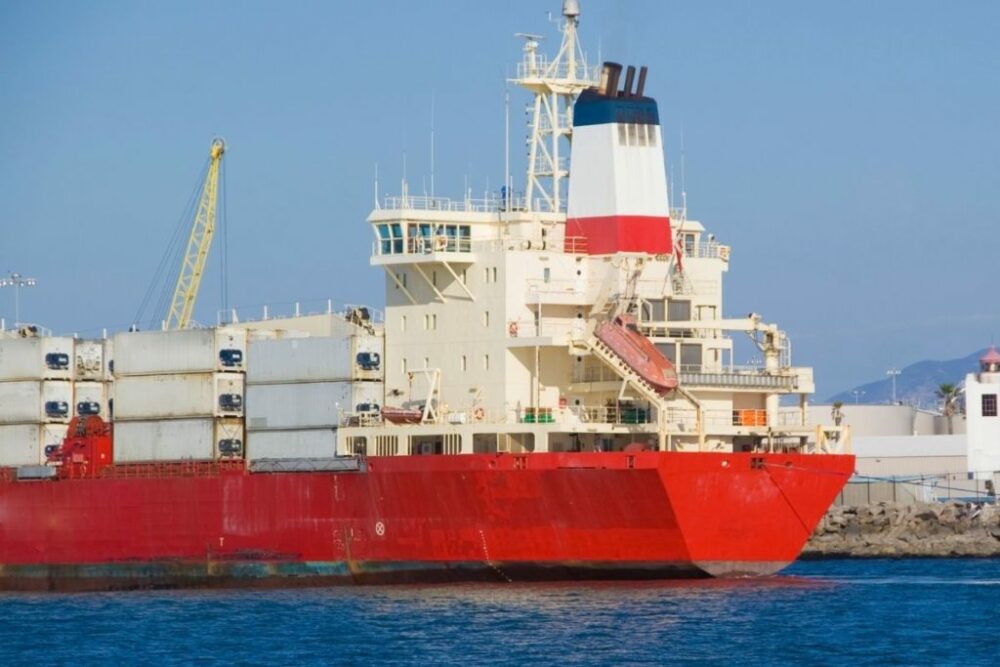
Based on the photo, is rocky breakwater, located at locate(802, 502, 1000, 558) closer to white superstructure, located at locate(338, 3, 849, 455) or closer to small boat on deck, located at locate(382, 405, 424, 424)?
white superstructure, located at locate(338, 3, 849, 455)

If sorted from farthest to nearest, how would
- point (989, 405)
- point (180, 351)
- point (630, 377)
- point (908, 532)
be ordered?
point (989, 405), point (908, 532), point (180, 351), point (630, 377)

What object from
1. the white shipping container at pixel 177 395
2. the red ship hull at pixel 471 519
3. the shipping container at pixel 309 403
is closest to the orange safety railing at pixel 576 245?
the shipping container at pixel 309 403

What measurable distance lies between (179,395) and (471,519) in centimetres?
1039

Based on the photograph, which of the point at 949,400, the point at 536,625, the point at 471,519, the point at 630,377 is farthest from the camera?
the point at 949,400

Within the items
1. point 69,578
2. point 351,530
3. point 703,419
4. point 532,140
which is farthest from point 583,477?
point 69,578

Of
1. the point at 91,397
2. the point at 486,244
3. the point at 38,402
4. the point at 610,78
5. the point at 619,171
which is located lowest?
the point at 38,402

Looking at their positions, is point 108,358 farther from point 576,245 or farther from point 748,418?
point 748,418

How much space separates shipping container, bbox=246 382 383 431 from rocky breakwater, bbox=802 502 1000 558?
19661mm

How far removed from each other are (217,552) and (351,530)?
4476 mm

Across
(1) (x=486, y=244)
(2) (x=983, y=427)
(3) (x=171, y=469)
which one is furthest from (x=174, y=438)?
(2) (x=983, y=427)

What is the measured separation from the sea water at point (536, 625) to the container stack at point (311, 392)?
420 cm

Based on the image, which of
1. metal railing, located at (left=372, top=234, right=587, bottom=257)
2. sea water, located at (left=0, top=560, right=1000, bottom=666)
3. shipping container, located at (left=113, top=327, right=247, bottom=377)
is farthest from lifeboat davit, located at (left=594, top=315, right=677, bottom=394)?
shipping container, located at (left=113, top=327, right=247, bottom=377)

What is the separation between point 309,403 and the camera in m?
53.8

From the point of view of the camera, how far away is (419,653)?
40.0m
